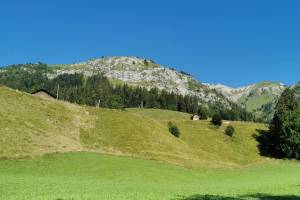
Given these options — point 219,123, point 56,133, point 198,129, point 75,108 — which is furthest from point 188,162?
point 219,123

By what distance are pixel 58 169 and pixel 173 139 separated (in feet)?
163

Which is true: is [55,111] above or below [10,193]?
above

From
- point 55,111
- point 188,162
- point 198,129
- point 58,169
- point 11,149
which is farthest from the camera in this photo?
point 198,129

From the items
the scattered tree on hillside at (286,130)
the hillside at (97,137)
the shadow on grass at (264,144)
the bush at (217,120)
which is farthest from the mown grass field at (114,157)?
the bush at (217,120)

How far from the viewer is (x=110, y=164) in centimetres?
6706

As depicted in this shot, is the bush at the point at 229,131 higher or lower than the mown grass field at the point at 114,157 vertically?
higher

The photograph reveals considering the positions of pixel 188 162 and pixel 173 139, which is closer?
pixel 188 162

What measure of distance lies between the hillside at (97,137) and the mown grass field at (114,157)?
17 centimetres

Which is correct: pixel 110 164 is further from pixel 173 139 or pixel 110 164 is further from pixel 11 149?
pixel 173 139

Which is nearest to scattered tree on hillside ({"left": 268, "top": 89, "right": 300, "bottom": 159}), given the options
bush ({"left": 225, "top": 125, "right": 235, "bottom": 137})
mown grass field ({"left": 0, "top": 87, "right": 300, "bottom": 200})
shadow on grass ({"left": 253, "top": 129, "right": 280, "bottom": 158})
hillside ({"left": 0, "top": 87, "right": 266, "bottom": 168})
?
shadow on grass ({"left": 253, "top": 129, "right": 280, "bottom": 158})

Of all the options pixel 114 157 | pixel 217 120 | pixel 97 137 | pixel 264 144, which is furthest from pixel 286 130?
pixel 114 157

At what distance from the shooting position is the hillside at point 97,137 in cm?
7481

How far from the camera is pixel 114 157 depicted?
248ft

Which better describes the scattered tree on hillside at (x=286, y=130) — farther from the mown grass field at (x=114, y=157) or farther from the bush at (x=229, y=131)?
the bush at (x=229, y=131)
